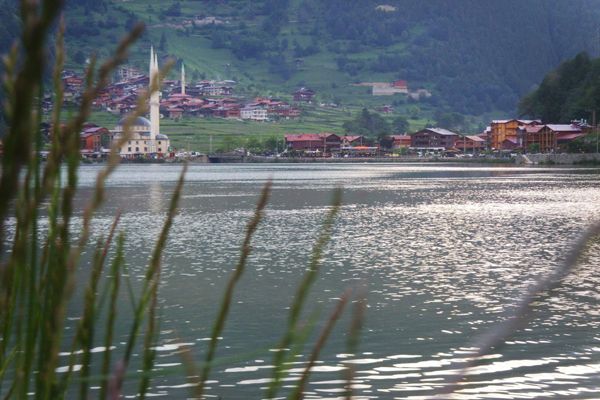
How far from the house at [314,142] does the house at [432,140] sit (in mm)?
12466

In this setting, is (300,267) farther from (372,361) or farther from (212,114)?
(212,114)

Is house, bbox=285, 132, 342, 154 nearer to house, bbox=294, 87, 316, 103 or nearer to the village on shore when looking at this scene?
the village on shore

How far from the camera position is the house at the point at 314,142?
143125mm

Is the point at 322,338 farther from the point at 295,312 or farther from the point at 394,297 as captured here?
the point at 394,297

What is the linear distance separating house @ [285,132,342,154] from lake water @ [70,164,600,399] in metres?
109

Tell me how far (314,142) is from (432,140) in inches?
770

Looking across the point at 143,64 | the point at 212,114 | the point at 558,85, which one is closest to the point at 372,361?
the point at 558,85

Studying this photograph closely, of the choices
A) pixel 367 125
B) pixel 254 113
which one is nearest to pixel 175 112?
pixel 254 113

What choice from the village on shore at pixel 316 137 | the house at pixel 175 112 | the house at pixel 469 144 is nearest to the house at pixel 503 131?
the village on shore at pixel 316 137

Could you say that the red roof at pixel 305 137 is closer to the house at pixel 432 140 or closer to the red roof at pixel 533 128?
the house at pixel 432 140

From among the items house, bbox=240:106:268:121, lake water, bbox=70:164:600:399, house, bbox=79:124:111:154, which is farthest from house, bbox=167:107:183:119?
house, bbox=79:124:111:154

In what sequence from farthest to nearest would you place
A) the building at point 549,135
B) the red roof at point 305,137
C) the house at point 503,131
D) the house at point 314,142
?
the house at point 314,142
the red roof at point 305,137
the house at point 503,131
the building at point 549,135

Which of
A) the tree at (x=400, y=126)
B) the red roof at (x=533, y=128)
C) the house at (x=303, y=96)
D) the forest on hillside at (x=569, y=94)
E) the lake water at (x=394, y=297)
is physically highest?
the house at (x=303, y=96)

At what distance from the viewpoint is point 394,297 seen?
14.0m
